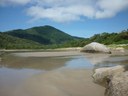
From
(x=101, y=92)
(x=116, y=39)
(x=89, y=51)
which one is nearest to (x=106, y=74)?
(x=101, y=92)

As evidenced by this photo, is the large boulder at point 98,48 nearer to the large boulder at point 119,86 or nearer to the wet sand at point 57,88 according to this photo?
the wet sand at point 57,88

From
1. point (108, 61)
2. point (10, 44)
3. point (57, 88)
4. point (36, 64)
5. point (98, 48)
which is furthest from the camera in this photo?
point (10, 44)

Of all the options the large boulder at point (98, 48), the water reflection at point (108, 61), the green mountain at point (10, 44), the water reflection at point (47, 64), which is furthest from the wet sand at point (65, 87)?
the green mountain at point (10, 44)

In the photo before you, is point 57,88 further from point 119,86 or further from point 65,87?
point 119,86

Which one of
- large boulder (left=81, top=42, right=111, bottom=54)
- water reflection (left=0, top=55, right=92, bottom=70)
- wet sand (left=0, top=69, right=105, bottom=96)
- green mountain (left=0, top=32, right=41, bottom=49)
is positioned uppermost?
green mountain (left=0, top=32, right=41, bottom=49)

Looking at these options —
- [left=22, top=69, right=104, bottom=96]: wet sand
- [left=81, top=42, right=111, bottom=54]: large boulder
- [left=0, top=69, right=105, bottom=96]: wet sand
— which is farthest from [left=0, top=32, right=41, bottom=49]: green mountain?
[left=0, top=69, right=105, bottom=96]: wet sand

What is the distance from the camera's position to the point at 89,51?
120 ft

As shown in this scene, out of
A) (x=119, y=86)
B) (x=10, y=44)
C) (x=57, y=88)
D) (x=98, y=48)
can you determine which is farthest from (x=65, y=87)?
(x=10, y=44)

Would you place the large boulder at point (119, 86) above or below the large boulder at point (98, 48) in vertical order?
below

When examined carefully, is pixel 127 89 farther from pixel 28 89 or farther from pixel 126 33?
pixel 126 33

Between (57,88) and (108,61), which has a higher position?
(108,61)

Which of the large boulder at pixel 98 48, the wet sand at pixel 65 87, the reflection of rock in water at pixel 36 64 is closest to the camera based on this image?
the wet sand at pixel 65 87

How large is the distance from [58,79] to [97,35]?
75266mm

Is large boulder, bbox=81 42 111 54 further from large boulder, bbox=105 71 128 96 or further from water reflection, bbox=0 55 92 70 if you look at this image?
large boulder, bbox=105 71 128 96
